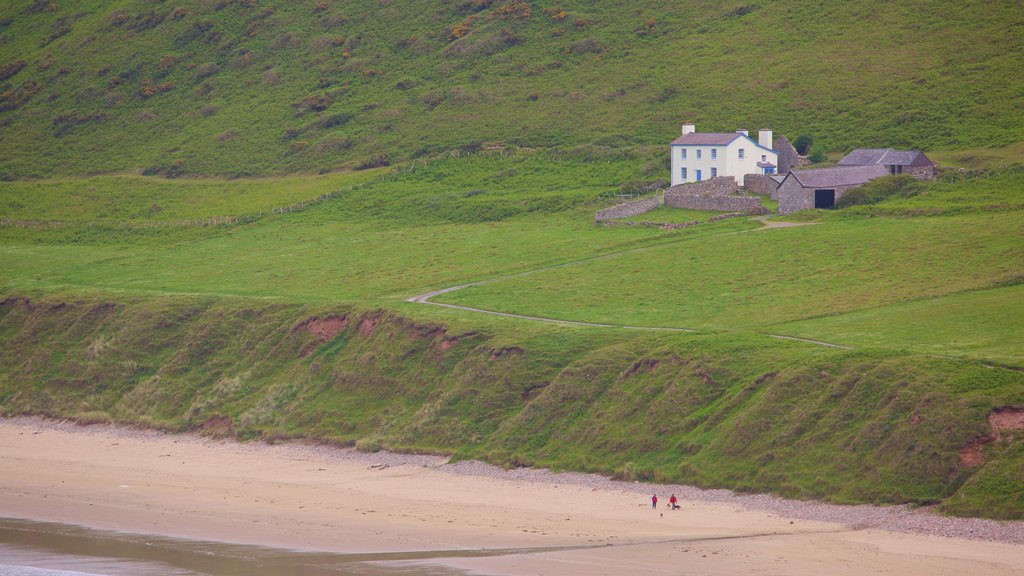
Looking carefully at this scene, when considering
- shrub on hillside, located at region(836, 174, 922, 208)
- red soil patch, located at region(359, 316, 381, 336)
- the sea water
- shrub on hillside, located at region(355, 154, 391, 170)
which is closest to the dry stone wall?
shrub on hillside, located at region(836, 174, 922, 208)

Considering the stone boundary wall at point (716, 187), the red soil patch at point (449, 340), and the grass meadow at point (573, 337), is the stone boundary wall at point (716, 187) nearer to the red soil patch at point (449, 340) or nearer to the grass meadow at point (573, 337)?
the grass meadow at point (573, 337)

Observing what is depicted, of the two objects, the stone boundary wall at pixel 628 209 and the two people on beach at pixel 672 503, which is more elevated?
the stone boundary wall at pixel 628 209

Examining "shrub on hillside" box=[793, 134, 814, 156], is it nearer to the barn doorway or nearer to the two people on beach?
the barn doorway

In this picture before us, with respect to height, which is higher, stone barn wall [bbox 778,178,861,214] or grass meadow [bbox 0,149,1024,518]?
stone barn wall [bbox 778,178,861,214]

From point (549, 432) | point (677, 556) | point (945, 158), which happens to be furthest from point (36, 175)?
point (677, 556)

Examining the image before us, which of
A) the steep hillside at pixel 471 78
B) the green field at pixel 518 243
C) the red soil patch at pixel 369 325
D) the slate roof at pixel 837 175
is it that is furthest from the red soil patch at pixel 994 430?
the steep hillside at pixel 471 78
